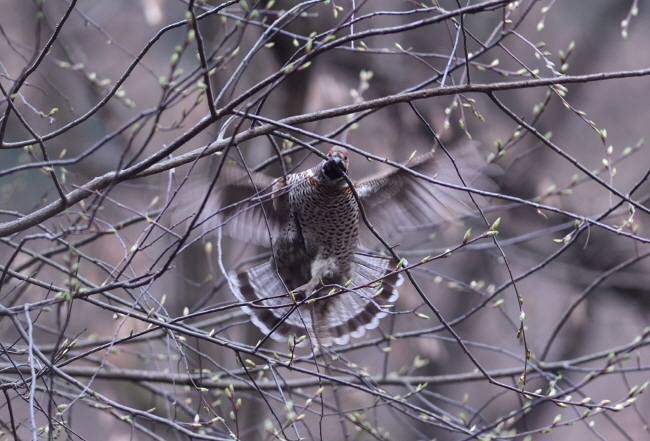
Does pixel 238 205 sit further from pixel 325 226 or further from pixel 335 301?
pixel 335 301

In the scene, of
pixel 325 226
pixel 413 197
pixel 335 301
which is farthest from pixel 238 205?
pixel 335 301

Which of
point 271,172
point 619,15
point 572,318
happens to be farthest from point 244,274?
point 619,15

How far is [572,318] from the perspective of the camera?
6.10m

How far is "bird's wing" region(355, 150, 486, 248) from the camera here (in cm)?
320

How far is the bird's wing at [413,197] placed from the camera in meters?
3.20

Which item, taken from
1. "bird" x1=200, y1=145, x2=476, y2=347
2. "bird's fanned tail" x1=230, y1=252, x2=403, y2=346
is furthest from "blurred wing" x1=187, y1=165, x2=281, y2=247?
"bird's fanned tail" x1=230, y1=252, x2=403, y2=346

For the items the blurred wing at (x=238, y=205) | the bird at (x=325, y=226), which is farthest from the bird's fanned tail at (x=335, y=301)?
the blurred wing at (x=238, y=205)

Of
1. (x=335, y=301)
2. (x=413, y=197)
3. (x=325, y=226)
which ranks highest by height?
(x=325, y=226)

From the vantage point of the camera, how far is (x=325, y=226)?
12.0 feet

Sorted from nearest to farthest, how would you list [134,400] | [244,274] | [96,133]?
[244,274] → [134,400] → [96,133]

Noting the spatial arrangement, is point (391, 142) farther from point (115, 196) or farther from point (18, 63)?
point (18, 63)

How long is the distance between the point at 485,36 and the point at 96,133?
12.3ft

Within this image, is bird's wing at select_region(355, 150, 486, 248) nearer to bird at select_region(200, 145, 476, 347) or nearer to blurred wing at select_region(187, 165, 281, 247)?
bird at select_region(200, 145, 476, 347)

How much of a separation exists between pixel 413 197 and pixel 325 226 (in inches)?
21.6
